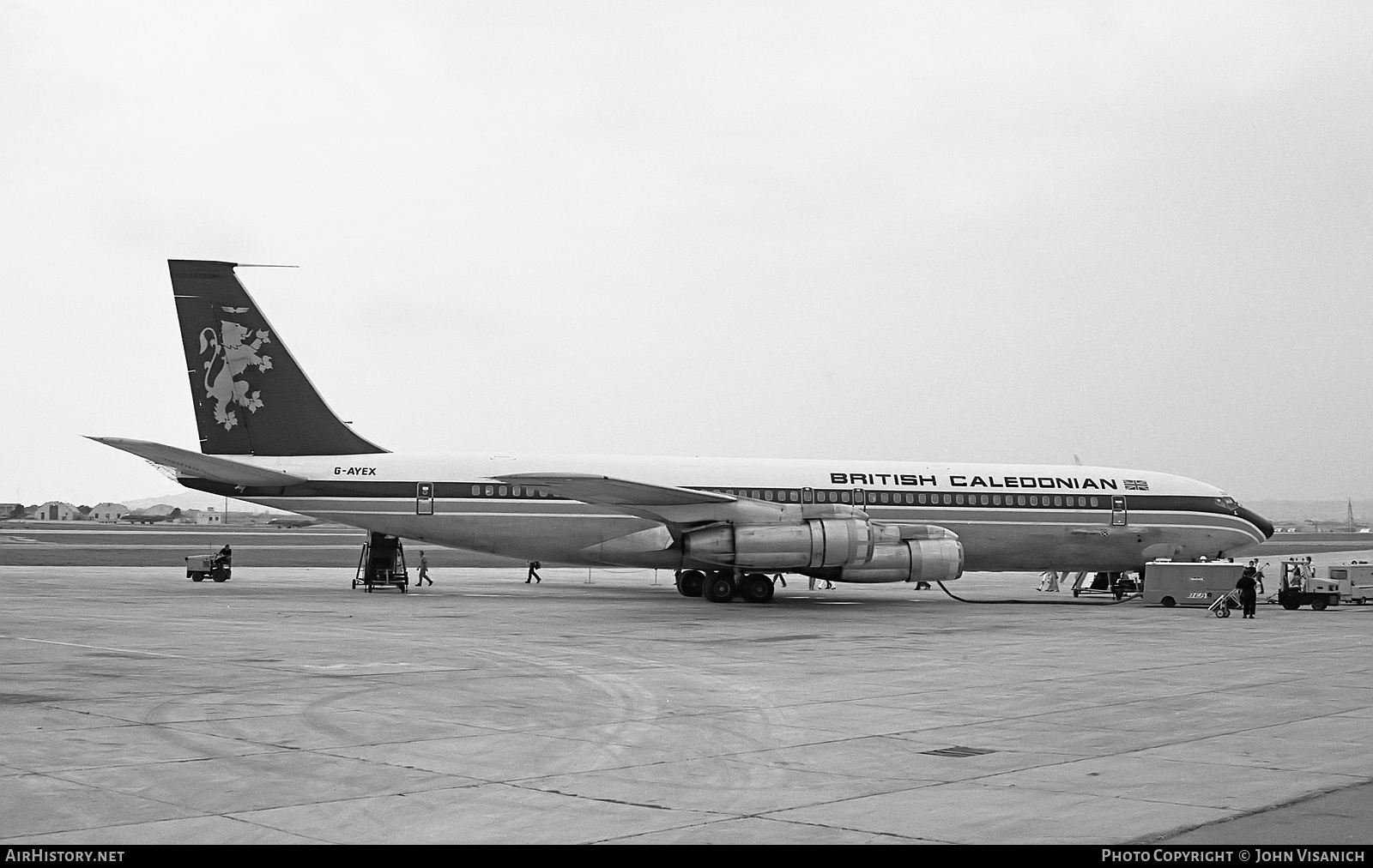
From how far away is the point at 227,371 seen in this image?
96.8ft

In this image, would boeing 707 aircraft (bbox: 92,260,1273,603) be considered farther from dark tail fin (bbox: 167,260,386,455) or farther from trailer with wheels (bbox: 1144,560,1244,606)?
trailer with wheels (bbox: 1144,560,1244,606)

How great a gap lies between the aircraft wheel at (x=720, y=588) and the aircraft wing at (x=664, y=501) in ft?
5.05

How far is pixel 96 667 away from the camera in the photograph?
1428 cm

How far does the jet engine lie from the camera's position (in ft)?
89.0

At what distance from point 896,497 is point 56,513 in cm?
16554

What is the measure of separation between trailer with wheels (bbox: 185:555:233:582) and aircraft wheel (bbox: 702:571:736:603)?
1507 centimetres

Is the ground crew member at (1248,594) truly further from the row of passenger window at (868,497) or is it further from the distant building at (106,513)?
the distant building at (106,513)

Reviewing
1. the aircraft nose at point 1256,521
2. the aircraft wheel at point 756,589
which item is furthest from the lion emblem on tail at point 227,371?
the aircraft nose at point 1256,521

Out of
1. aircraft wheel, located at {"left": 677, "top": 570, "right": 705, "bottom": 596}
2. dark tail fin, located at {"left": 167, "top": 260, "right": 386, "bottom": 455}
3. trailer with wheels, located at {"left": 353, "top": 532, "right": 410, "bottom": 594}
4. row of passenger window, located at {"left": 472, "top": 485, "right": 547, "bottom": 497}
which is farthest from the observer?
trailer with wheels, located at {"left": 353, "top": 532, "right": 410, "bottom": 594}

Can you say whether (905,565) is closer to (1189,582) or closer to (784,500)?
(784,500)

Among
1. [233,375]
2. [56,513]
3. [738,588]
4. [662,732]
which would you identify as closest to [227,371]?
[233,375]

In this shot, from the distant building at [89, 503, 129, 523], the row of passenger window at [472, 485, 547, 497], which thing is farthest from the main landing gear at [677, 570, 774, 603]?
the distant building at [89, 503, 129, 523]

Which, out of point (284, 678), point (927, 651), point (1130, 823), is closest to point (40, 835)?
point (1130, 823)

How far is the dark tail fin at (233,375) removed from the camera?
29.4 m
